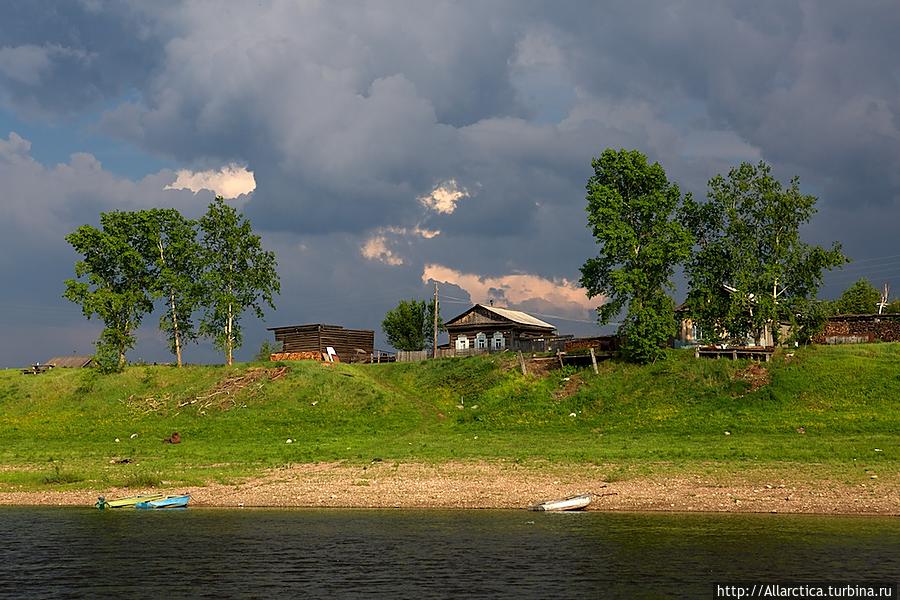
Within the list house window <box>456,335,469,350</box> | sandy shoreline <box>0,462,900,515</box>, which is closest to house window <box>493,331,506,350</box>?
house window <box>456,335,469,350</box>

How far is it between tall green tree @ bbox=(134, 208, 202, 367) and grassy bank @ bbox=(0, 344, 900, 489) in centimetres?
844

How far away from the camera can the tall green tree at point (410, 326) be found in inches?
5822

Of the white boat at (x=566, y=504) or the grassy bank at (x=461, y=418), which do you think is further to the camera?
the grassy bank at (x=461, y=418)

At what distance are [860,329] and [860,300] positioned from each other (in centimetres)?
4758

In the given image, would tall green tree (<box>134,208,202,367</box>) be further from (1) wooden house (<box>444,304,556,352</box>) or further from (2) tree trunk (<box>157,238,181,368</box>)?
(1) wooden house (<box>444,304,556,352</box>)

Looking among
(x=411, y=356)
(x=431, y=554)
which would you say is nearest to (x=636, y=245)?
(x=411, y=356)

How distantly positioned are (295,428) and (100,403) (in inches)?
1019

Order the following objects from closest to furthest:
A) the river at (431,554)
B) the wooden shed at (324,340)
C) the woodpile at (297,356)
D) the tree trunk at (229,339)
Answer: the river at (431,554), the tree trunk at (229,339), the woodpile at (297,356), the wooden shed at (324,340)

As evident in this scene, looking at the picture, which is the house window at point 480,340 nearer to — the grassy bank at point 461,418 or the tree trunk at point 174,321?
the grassy bank at point 461,418

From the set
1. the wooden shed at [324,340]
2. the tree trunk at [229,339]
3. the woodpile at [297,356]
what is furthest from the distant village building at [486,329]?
the tree trunk at [229,339]

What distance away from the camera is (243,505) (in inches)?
1683

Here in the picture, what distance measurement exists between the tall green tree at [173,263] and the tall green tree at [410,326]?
52361 millimetres

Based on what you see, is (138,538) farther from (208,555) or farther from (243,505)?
(243,505)

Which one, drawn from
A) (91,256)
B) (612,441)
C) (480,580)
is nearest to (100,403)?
(91,256)
